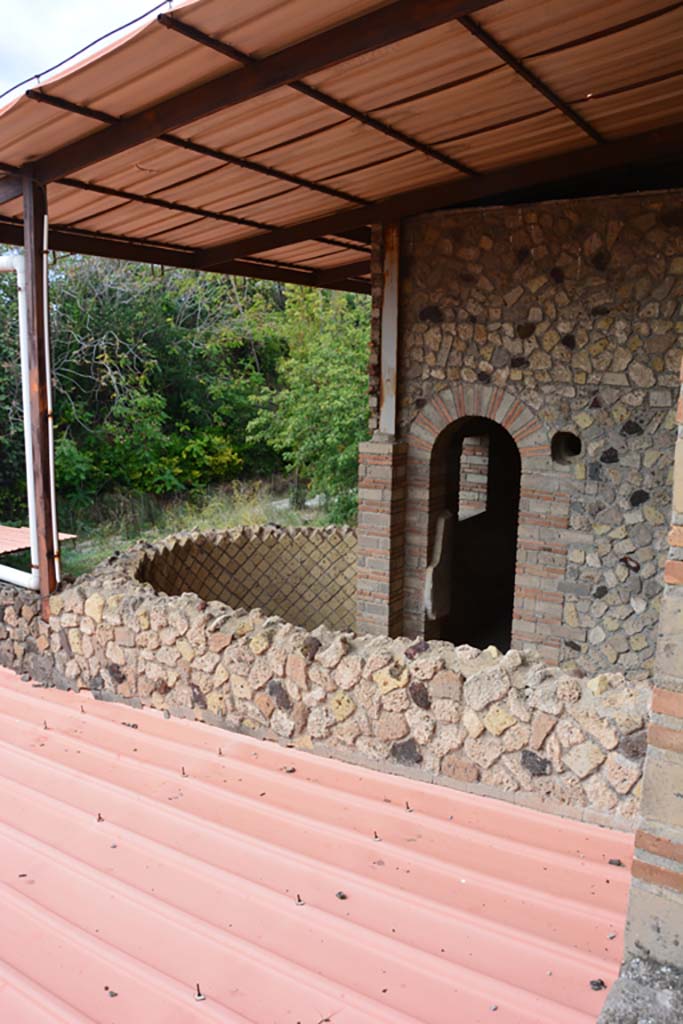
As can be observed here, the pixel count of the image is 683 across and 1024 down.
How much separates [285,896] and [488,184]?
216 inches

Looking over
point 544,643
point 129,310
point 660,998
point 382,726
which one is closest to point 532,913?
point 660,998

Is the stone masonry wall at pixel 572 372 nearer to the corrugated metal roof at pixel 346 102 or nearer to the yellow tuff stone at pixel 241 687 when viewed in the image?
the corrugated metal roof at pixel 346 102

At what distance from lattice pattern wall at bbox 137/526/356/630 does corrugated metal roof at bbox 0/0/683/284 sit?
11.4 ft

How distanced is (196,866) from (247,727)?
120 cm

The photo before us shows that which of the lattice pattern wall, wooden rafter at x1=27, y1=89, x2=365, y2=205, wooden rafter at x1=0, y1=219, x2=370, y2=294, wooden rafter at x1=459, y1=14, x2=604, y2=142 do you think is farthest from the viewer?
the lattice pattern wall

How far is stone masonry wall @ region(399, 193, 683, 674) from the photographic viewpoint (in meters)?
6.09

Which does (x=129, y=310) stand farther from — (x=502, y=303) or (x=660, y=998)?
(x=660, y=998)

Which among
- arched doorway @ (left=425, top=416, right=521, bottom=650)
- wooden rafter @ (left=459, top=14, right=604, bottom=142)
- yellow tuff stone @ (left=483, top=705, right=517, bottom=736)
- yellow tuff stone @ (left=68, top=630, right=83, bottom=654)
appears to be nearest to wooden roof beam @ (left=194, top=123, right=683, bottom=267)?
wooden rafter @ (left=459, top=14, right=604, bottom=142)

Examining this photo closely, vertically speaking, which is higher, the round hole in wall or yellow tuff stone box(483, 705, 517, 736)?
the round hole in wall

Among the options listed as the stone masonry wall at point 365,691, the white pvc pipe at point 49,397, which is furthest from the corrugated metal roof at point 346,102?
the stone masonry wall at point 365,691

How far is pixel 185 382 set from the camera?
1883 cm

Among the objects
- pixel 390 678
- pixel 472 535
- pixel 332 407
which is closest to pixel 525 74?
pixel 390 678

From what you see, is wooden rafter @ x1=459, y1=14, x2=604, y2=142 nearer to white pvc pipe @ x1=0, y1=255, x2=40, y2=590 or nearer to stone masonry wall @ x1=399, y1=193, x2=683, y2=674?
stone masonry wall @ x1=399, y1=193, x2=683, y2=674

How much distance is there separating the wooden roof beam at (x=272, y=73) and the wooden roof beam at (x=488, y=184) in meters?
2.82
